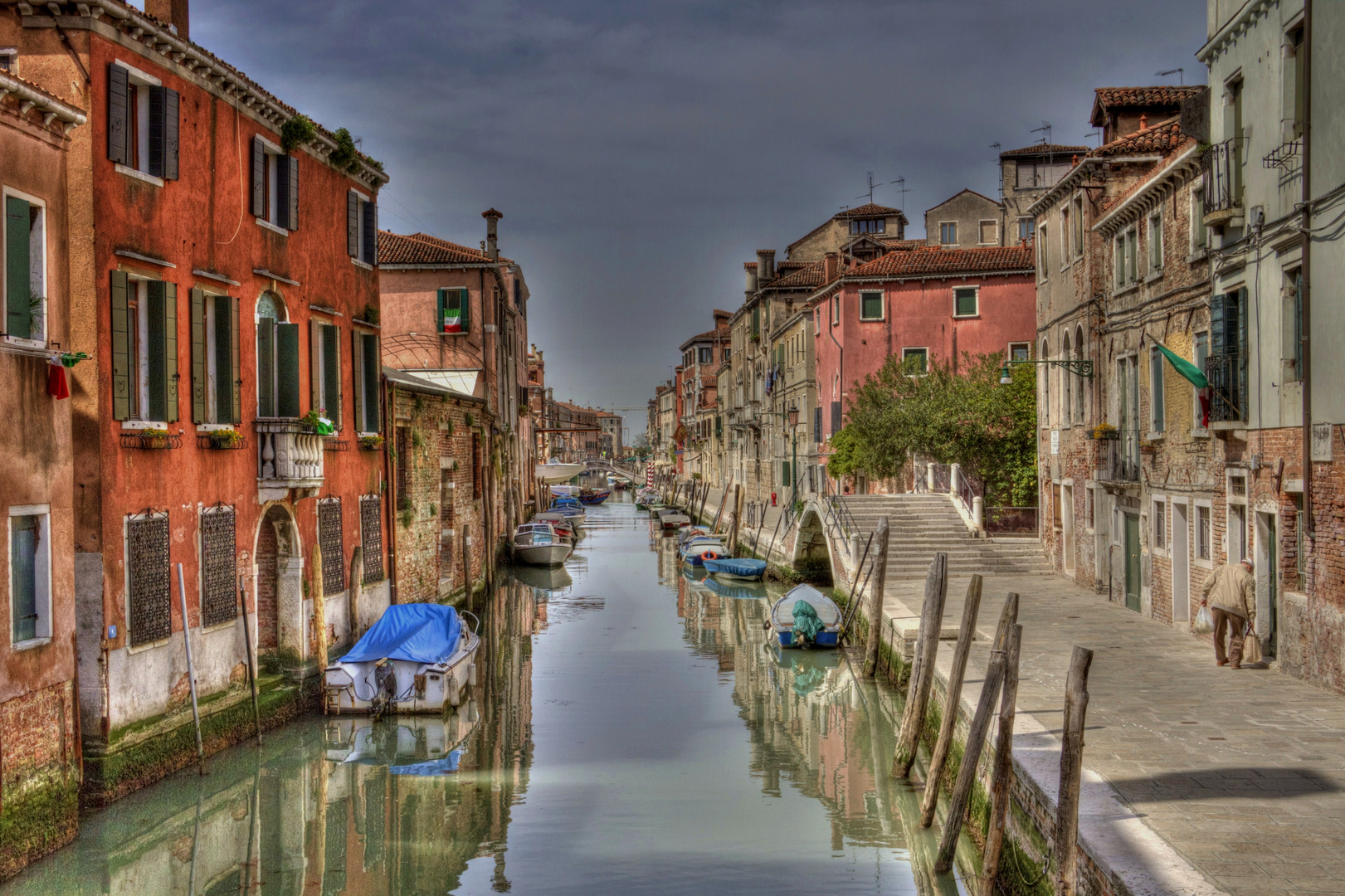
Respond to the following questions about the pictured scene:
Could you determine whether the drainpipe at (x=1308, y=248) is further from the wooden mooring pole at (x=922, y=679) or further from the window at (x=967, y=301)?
the window at (x=967, y=301)

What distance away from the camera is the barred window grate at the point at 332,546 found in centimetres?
1625

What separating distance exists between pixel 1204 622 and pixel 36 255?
41.6ft

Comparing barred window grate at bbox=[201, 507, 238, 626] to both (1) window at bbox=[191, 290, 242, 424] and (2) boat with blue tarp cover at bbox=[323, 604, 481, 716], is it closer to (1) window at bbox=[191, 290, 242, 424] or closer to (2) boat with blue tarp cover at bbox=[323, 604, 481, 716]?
(1) window at bbox=[191, 290, 242, 424]

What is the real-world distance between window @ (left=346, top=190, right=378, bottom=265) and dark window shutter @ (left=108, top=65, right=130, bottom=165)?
6283mm

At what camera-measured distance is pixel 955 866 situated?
10.0m

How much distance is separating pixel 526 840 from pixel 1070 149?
120 ft

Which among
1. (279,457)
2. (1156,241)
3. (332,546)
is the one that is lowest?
(332,546)

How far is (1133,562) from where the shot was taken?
59.2 feet

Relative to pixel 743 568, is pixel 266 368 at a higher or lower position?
higher

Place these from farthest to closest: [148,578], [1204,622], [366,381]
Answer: [366,381] < [1204,622] < [148,578]

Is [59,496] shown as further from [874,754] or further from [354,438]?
[874,754]

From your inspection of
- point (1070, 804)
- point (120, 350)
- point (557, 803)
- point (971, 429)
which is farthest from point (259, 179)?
point (971, 429)

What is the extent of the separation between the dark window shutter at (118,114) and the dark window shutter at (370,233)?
23.1ft

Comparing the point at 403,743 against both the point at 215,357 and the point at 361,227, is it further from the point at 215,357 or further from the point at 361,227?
the point at 361,227
